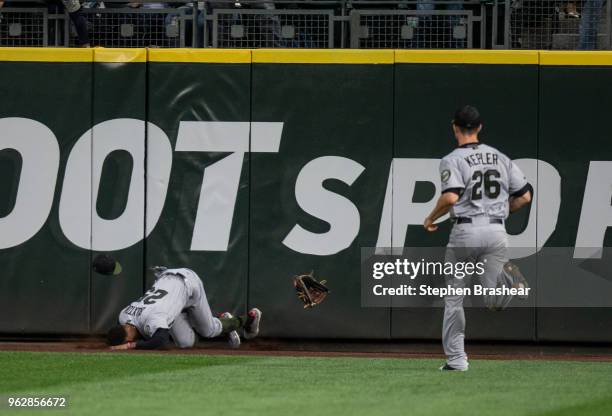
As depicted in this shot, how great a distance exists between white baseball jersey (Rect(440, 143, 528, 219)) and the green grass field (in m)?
1.28

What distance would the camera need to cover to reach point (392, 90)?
12555 mm

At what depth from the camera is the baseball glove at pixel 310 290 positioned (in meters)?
12.5

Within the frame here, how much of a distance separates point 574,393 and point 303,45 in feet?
19.1

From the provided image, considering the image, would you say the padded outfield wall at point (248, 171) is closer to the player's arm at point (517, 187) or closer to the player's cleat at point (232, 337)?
the player's cleat at point (232, 337)

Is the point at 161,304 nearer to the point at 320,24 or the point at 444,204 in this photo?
the point at 444,204

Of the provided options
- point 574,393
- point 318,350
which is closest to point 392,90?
point 318,350

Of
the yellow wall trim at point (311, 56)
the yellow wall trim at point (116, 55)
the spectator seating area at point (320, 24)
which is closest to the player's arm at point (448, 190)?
the yellow wall trim at point (311, 56)

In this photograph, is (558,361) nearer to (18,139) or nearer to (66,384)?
(66,384)

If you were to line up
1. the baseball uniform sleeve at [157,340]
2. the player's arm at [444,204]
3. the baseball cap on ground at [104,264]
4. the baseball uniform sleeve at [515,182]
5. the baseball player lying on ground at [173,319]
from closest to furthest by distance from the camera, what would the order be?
the player's arm at [444,204]
the baseball uniform sleeve at [515,182]
the baseball uniform sleeve at [157,340]
the baseball player lying on ground at [173,319]
the baseball cap on ground at [104,264]

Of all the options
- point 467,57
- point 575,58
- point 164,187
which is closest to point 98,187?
point 164,187

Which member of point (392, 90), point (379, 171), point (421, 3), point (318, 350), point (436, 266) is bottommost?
point (318, 350)

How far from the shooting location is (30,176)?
12641 millimetres

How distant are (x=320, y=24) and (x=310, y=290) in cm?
283

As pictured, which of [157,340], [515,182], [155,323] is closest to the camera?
[515,182]
